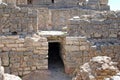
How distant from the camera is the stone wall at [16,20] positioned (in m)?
11.5

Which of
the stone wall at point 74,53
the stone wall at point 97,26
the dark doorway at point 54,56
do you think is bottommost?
the dark doorway at point 54,56

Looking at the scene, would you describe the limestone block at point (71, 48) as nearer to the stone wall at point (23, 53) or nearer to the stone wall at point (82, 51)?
the stone wall at point (82, 51)

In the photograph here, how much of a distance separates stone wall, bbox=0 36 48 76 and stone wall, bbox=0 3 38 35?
0.63m

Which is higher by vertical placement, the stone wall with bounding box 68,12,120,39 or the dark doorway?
the stone wall with bounding box 68,12,120,39

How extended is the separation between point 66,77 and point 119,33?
329 centimetres

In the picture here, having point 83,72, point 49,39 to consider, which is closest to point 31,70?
point 49,39

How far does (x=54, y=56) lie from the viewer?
13.6 m

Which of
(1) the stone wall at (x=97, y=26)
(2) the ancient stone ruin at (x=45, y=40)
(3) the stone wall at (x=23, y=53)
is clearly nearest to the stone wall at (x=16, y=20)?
(2) the ancient stone ruin at (x=45, y=40)

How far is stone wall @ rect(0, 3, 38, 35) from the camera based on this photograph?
11461 millimetres

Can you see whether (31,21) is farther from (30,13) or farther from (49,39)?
(49,39)

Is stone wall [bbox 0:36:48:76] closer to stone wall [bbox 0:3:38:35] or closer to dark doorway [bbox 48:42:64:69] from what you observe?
stone wall [bbox 0:3:38:35]

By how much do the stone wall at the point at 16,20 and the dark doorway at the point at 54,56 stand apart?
2036 mm

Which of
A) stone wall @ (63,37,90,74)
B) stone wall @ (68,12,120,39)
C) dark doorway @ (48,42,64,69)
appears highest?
stone wall @ (68,12,120,39)

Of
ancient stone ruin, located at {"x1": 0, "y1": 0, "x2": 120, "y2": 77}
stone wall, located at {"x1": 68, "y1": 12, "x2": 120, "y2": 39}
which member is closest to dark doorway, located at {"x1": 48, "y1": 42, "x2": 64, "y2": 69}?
ancient stone ruin, located at {"x1": 0, "y1": 0, "x2": 120, "y2": 77}
